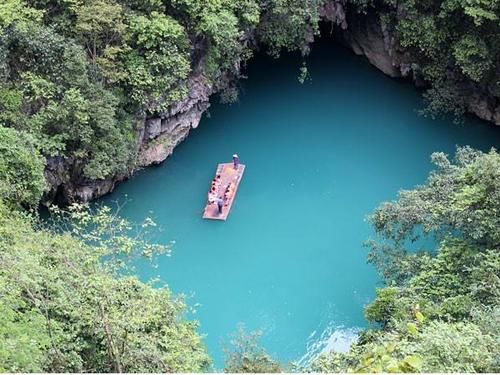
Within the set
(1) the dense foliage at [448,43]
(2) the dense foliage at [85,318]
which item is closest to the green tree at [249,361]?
(2) the dense foliage at [85,318]

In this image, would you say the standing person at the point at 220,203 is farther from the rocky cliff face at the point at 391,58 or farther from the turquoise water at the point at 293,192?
the rocky cliff face at the point at 391,58

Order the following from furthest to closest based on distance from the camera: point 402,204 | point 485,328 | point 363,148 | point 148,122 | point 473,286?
point 363,148
point 148,122
point 402,204
point 473,286
point 485,328

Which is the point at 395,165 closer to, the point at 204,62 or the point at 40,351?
the point at 204,62

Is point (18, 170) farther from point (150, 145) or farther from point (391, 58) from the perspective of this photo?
point (391, 58)

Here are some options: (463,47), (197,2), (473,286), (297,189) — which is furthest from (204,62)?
(473,286)

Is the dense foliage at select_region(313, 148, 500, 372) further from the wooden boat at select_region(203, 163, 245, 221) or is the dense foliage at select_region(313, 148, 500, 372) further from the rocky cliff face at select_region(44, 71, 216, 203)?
the rocky cliff face at select_region(44, 71, 216, 203)

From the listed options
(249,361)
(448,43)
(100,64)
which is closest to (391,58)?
(448,43)

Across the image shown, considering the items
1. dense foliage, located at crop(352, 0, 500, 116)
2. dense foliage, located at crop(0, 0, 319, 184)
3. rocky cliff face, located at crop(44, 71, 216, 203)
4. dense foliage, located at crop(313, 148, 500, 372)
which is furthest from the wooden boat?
dense foliage, located at crop(352, 0, 500, 116)
